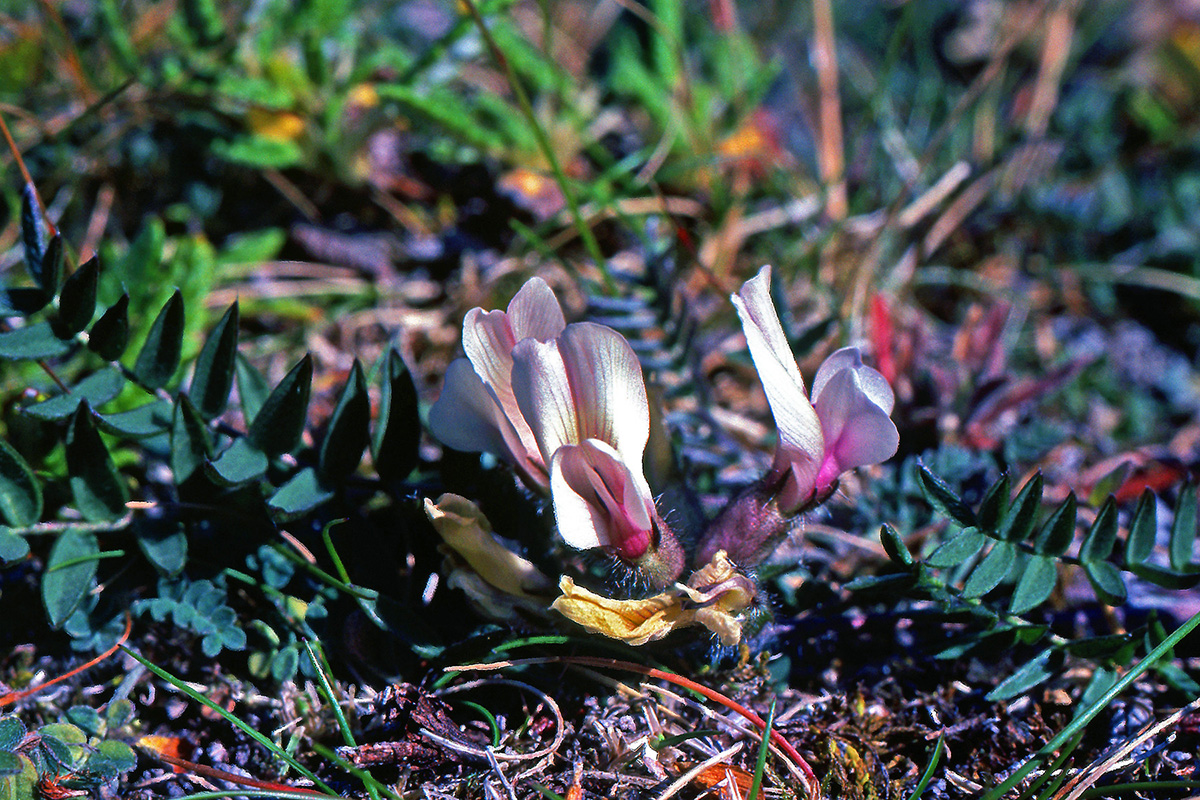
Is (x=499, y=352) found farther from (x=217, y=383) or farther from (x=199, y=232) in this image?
(x=199, y=232)

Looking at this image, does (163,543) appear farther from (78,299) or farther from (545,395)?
(545,395)

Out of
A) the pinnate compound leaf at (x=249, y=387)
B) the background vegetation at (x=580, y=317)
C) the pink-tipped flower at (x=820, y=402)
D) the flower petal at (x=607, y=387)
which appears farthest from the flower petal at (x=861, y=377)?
the pinnate compound leaf at (x=249, y=387)

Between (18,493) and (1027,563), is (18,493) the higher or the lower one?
the higher one

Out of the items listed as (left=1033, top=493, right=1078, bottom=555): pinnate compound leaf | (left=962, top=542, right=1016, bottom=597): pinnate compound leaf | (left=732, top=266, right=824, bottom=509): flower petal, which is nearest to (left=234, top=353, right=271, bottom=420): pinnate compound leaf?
(left=732, top=266, right=824, bottom=509): flower petal

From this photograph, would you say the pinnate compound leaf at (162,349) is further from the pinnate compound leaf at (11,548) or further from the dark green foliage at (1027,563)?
the dark green foliage at (1027,563)

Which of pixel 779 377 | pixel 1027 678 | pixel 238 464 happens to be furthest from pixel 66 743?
pixel 1027 678

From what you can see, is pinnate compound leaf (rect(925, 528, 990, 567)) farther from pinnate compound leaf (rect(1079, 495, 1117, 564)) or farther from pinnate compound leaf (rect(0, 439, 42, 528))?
pinnate compound leaf (rect(0, 439, 42, 528))

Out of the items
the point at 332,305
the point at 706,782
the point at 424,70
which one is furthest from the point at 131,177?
the point at 706,782
